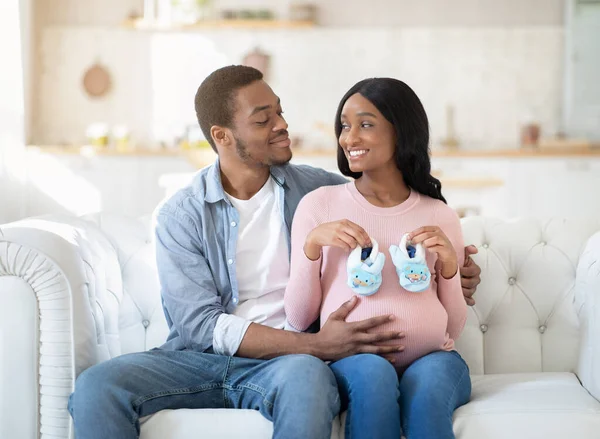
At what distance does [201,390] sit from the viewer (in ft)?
7.11

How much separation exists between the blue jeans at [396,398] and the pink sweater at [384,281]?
11 centimetres

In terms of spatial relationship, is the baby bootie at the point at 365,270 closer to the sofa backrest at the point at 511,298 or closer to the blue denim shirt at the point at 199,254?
the blue denim shirt at the point at 199,254

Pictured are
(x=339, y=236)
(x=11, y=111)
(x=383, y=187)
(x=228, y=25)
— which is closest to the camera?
(x=339, y=236)

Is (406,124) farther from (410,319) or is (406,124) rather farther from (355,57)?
(355,57)

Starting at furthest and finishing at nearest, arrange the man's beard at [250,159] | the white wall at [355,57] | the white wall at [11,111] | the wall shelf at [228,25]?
the white wall at [355,57] < the wall shelf at [228,25] < the white wall at [11,111] < the man's beard at [250,159]

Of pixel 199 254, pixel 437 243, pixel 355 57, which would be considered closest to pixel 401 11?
pixel 355 57

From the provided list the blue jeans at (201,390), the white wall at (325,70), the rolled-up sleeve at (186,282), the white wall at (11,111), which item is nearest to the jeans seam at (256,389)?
the blue jeans at (201,390)

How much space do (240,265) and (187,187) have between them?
0.27m

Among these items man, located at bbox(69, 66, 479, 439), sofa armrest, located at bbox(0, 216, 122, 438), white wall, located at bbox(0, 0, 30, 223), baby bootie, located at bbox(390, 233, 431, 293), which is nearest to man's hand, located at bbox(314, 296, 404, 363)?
man, located at bbox(69, 66, 479, 439)

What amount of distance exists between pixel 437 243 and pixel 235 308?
1.93 feet

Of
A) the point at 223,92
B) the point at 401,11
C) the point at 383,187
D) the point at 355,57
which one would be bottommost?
the point at 383,187

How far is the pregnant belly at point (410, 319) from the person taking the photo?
2164 millimetres

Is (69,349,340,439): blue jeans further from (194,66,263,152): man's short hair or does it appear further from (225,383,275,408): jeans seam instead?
(194,66,263,152): man's short hair

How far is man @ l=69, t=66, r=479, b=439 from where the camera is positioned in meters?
2.01
